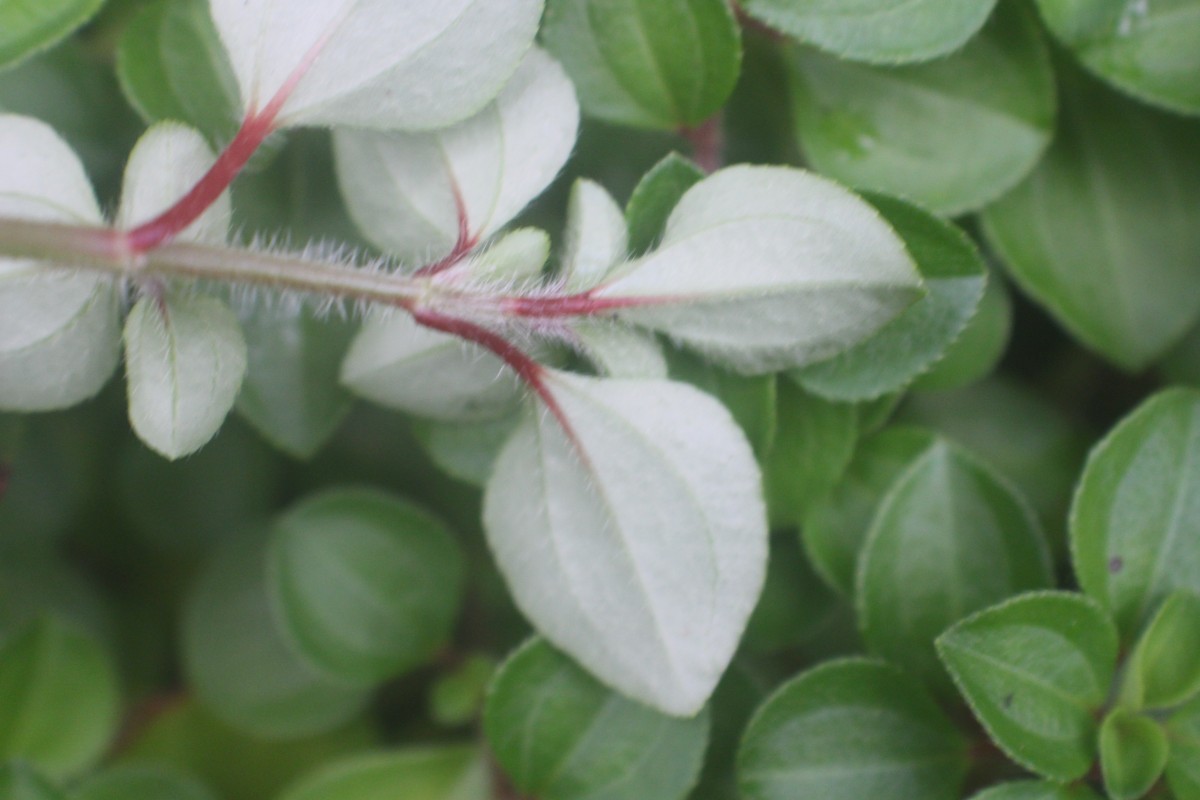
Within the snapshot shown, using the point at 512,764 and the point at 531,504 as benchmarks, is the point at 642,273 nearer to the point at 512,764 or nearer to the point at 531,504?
the point at 531,504

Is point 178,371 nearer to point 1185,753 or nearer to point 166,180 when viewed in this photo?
point 166,180

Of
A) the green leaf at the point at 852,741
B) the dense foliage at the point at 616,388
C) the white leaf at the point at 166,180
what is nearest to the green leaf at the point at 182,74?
the dense foliage at the point at 616,388

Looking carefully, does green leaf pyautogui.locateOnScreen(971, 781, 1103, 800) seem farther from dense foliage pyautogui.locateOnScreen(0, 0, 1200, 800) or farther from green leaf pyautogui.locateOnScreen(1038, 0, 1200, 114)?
green leaf pyautogui.locateOnScreen(1038, 0, 1200, 114)

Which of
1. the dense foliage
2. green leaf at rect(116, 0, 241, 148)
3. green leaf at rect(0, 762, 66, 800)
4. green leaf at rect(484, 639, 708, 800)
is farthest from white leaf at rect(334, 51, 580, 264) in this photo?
green leaf at rect(0, 762, 66, 800)

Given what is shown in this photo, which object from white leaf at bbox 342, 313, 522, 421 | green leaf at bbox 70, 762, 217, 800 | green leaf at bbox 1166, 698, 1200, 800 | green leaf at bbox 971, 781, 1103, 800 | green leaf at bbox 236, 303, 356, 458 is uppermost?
white leaf at bbox 342, 313, 522, 421

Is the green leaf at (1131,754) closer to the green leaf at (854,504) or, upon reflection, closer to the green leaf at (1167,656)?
the green leaf at (1167,656)
